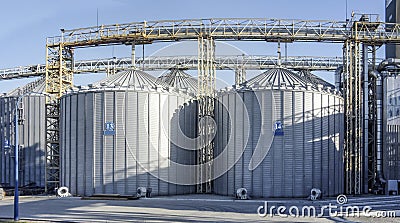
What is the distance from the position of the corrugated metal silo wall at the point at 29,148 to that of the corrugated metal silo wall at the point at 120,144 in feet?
39.3

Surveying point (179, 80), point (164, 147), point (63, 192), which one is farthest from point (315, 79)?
point (63, 192)

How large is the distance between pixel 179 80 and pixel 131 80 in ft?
39.7

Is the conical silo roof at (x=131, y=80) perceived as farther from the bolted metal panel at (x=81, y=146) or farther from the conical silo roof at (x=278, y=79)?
the conical silo roof at (x=278, y=79)

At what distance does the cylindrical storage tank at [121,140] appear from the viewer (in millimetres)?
45812

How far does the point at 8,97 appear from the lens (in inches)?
2440

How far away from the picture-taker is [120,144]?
Result: 45844 mm

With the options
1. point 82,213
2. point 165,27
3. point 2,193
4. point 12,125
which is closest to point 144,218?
A: point 82,213

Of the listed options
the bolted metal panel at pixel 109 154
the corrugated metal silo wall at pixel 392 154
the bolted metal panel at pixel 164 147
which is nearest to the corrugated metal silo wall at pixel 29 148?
the bolted metal panel at pixel 109 154

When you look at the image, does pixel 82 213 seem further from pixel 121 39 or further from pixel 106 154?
pixel 121 39

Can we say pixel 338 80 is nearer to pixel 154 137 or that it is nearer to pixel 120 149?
pixel 154 137

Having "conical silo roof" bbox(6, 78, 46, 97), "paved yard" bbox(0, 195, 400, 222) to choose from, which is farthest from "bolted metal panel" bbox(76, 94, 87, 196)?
"conical silo roof" bbox(6, 78, 46, 97)

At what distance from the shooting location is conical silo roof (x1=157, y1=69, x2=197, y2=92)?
60.0 meters

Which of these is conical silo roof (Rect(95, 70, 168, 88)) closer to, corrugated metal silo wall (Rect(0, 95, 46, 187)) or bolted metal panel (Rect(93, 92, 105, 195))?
bolted metal panel (Rect(93, 92, 105, 195))

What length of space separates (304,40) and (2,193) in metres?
31.6
